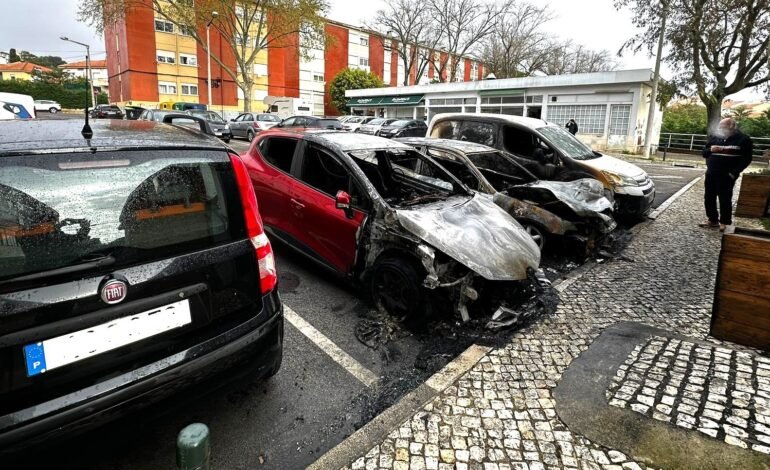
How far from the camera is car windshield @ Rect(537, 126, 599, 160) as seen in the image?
745 centimetres

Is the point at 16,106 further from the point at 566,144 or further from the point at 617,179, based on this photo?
the point at 617,179

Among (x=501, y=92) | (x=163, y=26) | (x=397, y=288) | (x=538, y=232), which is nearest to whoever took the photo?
(x=397, y=288)

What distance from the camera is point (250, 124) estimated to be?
875 inches

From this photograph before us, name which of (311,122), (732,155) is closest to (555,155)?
(732,155)

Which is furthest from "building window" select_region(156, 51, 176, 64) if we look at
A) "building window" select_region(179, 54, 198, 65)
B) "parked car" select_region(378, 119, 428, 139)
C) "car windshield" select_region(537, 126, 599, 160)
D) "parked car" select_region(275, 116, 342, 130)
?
"car windshield" select_region(537, 126, 599, 160)

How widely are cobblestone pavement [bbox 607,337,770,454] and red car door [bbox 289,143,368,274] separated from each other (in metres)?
2.43

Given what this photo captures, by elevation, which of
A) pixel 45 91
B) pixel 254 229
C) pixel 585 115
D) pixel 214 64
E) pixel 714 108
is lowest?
pixel 254 229

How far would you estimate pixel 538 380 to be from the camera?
9.86 ft

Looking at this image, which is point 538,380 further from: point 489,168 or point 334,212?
point 489,168

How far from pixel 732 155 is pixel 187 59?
4454 cm

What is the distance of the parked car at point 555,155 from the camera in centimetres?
697

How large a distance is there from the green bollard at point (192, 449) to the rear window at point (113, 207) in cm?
82

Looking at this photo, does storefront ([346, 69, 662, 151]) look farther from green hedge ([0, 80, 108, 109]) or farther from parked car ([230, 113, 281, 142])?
green hedge ([0, 80, 108, 109])

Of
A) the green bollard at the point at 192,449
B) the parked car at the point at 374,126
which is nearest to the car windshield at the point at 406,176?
the green bollard at the point at 192,449
